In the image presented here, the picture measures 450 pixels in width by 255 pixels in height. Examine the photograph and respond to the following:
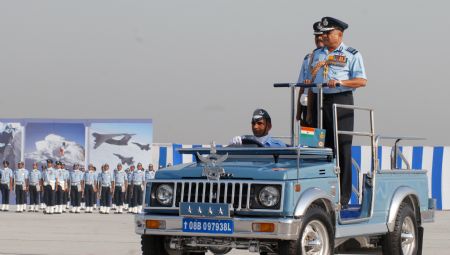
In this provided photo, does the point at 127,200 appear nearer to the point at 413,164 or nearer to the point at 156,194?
the point at 413,164

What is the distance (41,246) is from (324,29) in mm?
6238

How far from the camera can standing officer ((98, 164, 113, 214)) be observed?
104 ft

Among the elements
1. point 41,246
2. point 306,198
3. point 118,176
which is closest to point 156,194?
point 306,198

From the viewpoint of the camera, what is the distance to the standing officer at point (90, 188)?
32062 mm

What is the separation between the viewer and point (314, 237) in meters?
9.36

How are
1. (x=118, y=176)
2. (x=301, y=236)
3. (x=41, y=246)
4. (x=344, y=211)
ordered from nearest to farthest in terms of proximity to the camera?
(x=301, y=236) < (x=344, y=211) < (x=41, y=246) < (x=118, y=176)

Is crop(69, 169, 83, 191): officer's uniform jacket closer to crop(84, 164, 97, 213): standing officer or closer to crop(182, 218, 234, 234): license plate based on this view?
crop(84, 164, 97, 213): standing officer

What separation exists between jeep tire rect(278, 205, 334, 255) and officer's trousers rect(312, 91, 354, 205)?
845 millimetres

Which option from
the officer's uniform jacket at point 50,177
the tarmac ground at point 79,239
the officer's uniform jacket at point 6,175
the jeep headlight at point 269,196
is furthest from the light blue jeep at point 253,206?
the officer's uniform jacket at point 6,175

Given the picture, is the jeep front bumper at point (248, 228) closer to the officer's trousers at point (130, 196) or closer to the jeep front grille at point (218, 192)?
the jeep front grille at point (218, 192)

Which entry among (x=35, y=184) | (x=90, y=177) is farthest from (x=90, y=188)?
(x=35, y=184)

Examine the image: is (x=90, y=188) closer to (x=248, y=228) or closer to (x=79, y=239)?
(x=79, y=239)

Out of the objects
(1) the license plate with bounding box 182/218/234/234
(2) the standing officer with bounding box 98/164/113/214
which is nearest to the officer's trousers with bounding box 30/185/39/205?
(2) the standing officer with bounding box 98/164/113/214

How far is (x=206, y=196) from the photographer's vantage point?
927 centimetres
